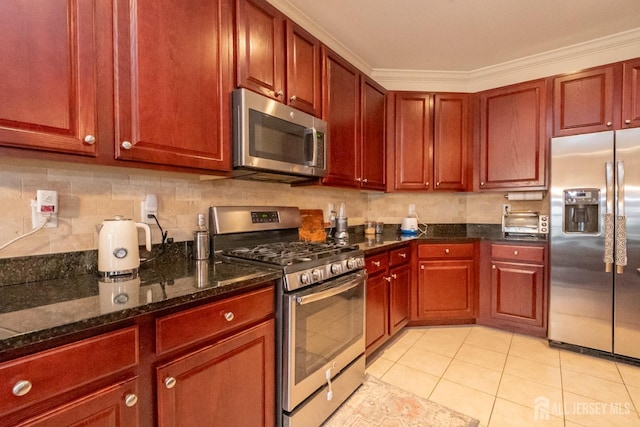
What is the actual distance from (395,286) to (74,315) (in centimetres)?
217

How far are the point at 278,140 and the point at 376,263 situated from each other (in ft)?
3.78

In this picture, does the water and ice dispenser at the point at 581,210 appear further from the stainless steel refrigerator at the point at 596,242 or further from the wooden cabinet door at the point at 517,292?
the wooden cabinet door at the point at 517,292

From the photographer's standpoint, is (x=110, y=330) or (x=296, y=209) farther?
(x=296, y=209)

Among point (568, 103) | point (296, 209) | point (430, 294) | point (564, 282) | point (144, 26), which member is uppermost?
point (568, 103)

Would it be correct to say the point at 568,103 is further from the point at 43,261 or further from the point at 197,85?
the point at 43,261

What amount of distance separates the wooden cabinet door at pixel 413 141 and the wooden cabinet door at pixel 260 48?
5.13ft

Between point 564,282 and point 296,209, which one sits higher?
point 296,209

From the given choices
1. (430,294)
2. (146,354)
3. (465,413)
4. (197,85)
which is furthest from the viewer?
(430,294)

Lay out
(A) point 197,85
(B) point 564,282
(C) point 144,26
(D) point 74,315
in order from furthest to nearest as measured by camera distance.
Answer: (B) point 564,282 → (A) point 197,85 → (C) point 144,26 → (D) point 74,315

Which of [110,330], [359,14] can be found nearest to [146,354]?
[110,330]

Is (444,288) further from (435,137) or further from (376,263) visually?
(435,137)

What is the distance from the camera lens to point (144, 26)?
1.17 meters

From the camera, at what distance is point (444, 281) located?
2820mm

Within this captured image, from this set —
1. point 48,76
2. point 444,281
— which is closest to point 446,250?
point 444,281
